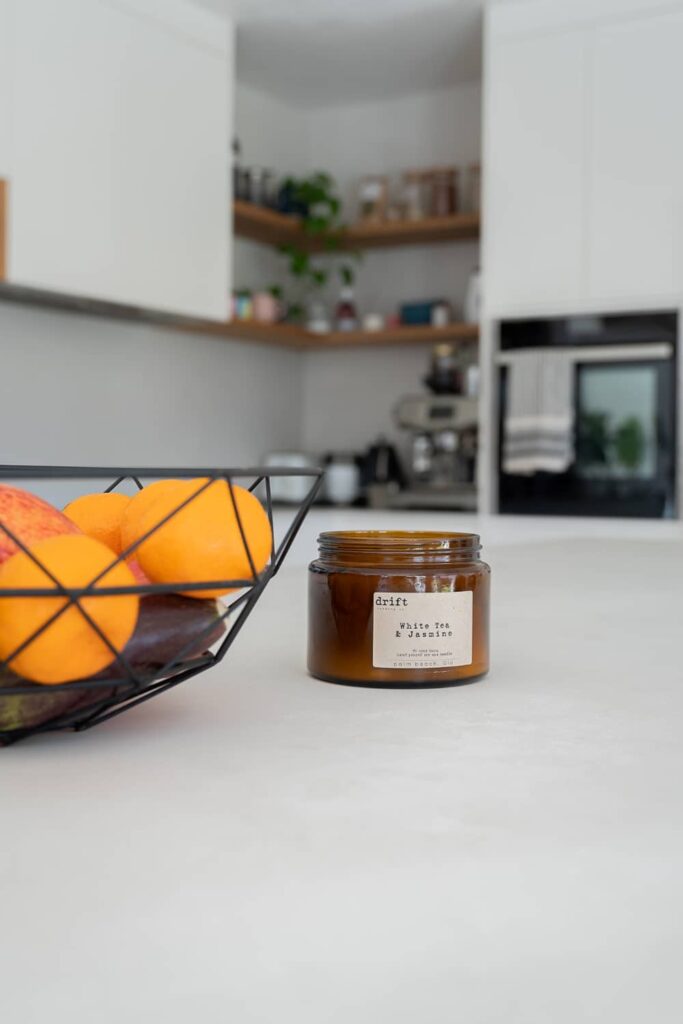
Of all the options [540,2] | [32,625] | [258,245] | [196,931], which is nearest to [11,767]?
[32,625]

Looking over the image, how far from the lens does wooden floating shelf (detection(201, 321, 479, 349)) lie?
4.13 meters

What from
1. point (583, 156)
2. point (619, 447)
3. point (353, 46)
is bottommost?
point (619, 447)

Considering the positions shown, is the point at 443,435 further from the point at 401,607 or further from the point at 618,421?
the point at 401,607

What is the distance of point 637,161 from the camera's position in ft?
11.6

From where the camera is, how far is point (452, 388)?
4.29 metres

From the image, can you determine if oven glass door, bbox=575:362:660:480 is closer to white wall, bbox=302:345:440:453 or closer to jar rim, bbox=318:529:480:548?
white wall, bbox=302:345:440:453

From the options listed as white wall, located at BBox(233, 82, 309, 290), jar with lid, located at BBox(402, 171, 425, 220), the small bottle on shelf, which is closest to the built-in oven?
jar with lid, located at BBox(402, 171, 425, 220)

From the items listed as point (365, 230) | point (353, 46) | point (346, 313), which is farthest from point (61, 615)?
point (346, 313)

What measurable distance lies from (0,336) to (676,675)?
3099 millimetres

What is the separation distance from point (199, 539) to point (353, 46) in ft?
12.8

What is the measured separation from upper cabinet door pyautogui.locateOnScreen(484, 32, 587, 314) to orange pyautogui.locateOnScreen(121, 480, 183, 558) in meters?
3.31

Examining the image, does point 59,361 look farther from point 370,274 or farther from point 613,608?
point 613,608

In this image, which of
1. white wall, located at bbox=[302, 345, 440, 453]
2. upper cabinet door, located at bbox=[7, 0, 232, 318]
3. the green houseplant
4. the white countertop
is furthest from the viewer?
white wall, located at bbox=[302, 345, 440, 453]

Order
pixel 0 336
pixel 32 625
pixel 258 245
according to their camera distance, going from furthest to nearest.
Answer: pixel 258 245 < pixel 0 336 < pixel 32 625
